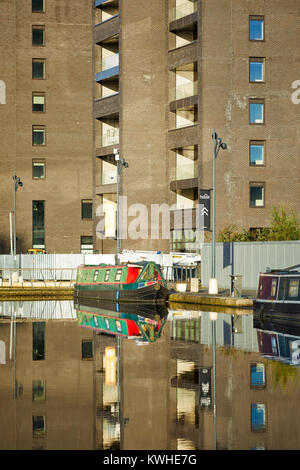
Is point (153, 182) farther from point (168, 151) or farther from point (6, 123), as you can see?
point (6, 123)

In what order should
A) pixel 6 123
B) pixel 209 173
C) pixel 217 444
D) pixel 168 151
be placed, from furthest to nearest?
1. pixel 6 123
2. pixel 168 151
3. pixel 209 173
4. pixel 217 444

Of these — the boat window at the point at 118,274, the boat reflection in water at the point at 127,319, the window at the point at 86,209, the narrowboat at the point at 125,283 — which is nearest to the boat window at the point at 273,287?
the boat reflection in water at the point at 127,319

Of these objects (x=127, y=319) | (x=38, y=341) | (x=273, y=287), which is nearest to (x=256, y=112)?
(x=273, y=287)

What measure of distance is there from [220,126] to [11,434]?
187ft

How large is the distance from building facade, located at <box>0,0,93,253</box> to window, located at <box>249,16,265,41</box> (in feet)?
98.0

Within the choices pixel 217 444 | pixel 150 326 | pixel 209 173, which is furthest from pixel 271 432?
pixel 209 173

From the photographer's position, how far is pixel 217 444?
1127 cm

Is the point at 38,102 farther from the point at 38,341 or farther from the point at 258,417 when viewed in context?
the point at 258,417

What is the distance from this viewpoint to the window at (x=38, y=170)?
9200 centimetres

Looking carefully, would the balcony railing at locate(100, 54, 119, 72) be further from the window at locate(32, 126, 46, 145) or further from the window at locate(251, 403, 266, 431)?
the window at locate(251, 403, 266, 431)

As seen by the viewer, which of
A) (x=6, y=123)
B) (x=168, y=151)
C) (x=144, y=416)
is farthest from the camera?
(x=6, y=123)

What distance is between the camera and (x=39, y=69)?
9269cm

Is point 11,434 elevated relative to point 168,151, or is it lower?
lower

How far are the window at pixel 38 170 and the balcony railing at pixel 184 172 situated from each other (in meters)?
23.8
